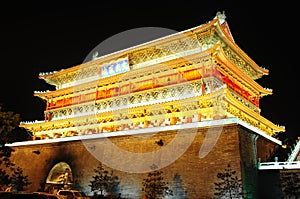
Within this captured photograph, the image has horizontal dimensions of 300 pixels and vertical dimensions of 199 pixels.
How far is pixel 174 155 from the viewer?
17000 mm

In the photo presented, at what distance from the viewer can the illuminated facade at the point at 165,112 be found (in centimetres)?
1622

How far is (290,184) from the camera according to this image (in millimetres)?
14703

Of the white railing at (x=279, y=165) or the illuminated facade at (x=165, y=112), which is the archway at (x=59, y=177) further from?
the white railing at (x=279, y=165)

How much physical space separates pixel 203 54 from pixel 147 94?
181 inches

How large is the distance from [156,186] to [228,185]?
12.0 feet

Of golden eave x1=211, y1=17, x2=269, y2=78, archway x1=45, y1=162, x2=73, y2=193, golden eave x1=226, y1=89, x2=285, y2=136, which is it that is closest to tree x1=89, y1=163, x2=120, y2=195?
archway x1=45, y1=162, x2=73, y2=193

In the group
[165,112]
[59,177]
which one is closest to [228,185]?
[165,112]

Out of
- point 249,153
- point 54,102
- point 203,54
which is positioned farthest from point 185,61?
point 54,102

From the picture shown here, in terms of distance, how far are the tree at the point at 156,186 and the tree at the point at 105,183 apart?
6.78ft

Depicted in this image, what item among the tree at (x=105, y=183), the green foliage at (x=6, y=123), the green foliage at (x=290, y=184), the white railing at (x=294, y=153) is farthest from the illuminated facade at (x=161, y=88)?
the green foliage at (x=6, y=123)

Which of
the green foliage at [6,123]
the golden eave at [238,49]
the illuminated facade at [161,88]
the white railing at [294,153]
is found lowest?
the white railing at [294,153]

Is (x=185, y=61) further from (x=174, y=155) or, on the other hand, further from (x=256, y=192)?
(x=256, y=192)

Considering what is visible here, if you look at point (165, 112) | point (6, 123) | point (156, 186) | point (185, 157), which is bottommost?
point (156, 186)

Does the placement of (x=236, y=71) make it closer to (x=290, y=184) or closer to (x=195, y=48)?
(x=195, y=48)
